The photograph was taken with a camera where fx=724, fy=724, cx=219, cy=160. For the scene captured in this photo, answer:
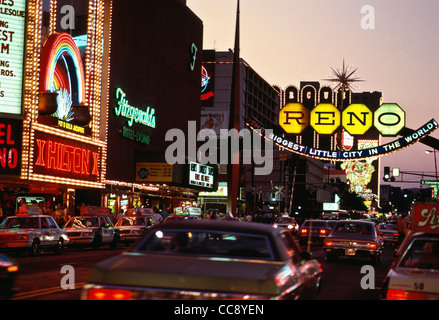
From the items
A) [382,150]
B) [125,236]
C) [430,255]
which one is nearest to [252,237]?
[430,255]

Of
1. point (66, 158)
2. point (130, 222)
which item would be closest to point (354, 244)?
point (130, 222)

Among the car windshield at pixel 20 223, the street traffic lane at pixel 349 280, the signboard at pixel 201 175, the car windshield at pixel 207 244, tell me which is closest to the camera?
the car windshield at pixel 207 244

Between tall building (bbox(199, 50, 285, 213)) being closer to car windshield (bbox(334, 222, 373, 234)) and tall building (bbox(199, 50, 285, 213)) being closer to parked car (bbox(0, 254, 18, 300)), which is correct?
car windshield (bbox(334, 222, 373, 234))

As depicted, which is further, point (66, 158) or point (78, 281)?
point (66, 158)

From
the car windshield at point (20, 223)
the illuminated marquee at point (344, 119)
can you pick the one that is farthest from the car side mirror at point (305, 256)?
the car windshield at point (20, 223)

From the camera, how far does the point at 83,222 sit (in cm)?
3316

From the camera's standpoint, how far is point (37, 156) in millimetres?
36906

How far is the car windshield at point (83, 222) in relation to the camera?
32719 millimetres

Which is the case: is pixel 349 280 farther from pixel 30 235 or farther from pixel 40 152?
pixel 40 152

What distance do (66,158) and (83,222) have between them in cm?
816

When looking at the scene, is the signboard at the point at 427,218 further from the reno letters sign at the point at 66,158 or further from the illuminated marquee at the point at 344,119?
the reno letters sign at the point at 66,158

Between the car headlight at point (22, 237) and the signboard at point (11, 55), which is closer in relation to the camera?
the car headlight at point (22, 237)

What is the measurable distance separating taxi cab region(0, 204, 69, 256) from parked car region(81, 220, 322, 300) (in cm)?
1886

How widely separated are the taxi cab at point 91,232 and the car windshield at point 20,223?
136 inches
